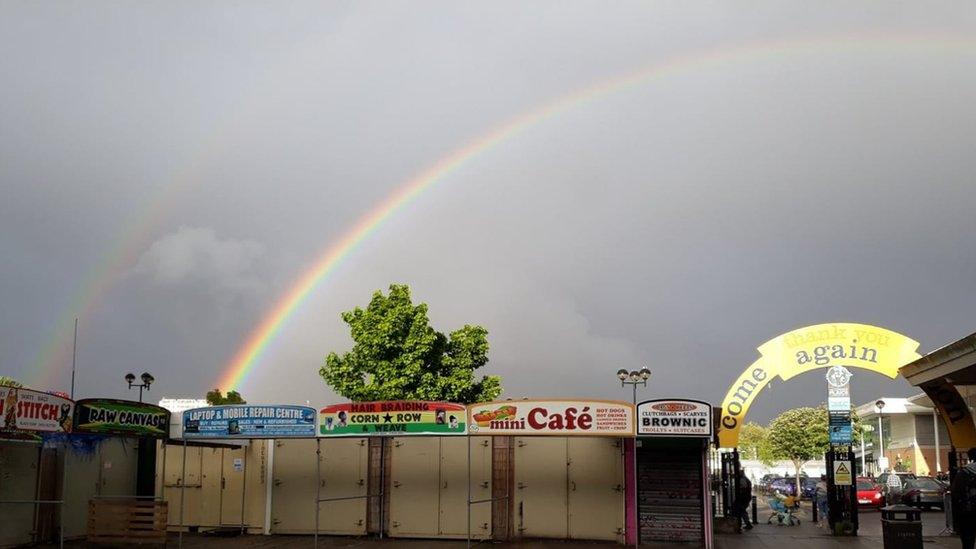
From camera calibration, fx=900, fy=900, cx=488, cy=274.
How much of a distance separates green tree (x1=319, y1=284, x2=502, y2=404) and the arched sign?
73.7 feet

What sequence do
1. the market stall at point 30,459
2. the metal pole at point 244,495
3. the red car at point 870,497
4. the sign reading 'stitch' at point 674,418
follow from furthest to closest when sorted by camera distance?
the red car at point 870,497 → the metal pole at point 244,495 → the sign reading 'stitch' at point 674,418 → the market stall at point 30,459

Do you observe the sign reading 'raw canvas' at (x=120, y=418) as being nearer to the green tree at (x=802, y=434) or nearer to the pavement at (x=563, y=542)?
the pavement at (x=563, y=542)

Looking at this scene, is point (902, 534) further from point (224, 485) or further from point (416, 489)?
point (224, 485)

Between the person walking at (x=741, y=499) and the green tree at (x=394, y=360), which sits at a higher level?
the green tree at (x=394, y=360)

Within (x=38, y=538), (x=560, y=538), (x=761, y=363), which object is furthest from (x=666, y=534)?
(x=38, y=538)

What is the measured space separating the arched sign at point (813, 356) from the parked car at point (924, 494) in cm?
1370

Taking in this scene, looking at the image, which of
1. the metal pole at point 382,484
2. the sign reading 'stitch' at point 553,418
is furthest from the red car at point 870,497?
the metal pole at point 382,484

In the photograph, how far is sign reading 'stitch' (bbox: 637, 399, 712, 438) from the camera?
68.0ft

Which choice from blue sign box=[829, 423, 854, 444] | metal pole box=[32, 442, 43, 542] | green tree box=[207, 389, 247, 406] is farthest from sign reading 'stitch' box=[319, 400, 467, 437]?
green tree box=[207, 389, 247, 406]

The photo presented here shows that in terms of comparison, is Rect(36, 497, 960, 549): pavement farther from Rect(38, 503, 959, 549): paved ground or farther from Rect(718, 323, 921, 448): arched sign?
Rect(718, 323, 921, 448): arched sign

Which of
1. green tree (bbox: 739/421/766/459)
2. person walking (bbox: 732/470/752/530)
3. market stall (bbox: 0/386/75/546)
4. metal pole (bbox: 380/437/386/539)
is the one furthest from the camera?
green tree (bbox: 739/421/766/459)

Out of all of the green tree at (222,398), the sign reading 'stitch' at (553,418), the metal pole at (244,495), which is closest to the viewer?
the sign reading 'stitch' at (553,418)

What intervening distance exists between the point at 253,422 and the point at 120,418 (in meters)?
3.19

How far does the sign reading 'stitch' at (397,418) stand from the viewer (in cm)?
2148
